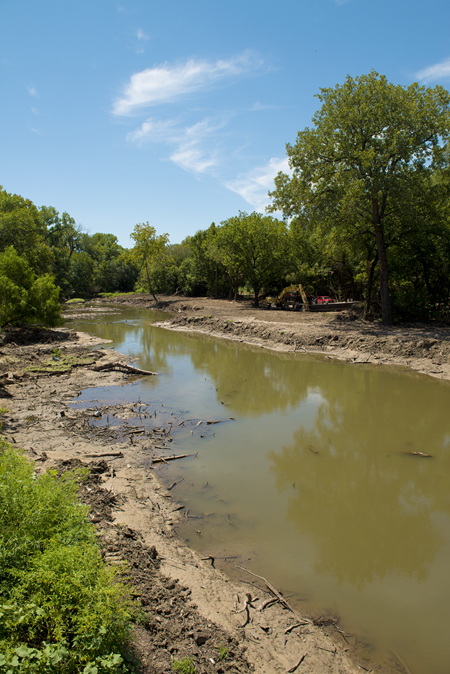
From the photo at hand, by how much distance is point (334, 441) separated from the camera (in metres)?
9.44

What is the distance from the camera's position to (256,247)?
1358 inches

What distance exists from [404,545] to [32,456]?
267 inches

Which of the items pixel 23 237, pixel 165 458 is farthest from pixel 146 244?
pixel 165 458

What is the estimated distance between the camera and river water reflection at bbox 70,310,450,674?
4.67 meters

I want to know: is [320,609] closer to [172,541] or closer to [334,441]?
[172,541]

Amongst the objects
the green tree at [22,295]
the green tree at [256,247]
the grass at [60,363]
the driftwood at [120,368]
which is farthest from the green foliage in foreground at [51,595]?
the green tree at [256,247]

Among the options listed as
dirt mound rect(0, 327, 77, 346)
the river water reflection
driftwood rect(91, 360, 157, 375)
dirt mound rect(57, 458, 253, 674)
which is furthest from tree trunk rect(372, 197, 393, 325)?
dirt mound rect(57, 458, 253, 674)

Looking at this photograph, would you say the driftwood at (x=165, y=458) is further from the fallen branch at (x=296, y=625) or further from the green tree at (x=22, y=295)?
the green tree at (x=22, y=295)

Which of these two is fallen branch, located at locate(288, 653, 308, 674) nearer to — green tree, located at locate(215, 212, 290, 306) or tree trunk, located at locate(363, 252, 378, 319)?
tree trunk, located at locate(363, 252, 378, 319)

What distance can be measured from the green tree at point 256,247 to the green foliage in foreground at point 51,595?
106 ft

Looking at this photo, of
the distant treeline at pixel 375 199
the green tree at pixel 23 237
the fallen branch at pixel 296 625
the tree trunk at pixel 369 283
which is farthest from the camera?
the green tree at pixel 23 237

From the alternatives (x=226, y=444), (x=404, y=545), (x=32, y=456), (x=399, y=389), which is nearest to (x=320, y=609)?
(x=404, y=545)

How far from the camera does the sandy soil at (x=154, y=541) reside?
12.0 ft

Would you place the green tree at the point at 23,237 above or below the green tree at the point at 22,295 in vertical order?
above
